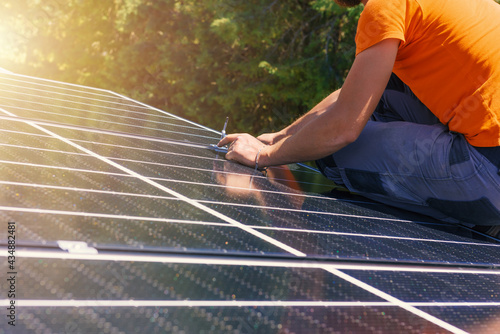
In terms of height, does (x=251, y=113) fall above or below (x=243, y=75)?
below

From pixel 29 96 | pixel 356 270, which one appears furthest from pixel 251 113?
pixel 356 270

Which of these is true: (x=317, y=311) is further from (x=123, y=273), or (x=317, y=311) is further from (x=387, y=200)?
(x=387, y=200)

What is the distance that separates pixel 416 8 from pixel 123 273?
6.74 feet

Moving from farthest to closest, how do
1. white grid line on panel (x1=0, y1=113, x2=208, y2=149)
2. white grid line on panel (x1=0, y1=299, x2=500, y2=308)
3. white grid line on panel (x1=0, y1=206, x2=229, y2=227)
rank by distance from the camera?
white grid line on panel (x1=0, y1=113, x2=208, y2=149) < white grid line on panel (x1=0, y1=206, x2=229, y2=227) < white grid line on panel (x1=0, y1=299, x2=500, y2=308)

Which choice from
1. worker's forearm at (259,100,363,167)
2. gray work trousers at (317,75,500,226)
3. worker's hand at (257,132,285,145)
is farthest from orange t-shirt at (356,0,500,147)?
worker's hand at (257,132,285,145)

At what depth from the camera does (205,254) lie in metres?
1.58

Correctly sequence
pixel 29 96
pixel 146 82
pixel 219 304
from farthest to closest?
pixel 146 82
pixel 29 96
pixel 219 304

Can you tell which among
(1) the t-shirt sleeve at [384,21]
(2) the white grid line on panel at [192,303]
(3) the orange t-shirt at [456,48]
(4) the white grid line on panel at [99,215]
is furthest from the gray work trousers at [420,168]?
(4) the white grid line on panel at [99,215]

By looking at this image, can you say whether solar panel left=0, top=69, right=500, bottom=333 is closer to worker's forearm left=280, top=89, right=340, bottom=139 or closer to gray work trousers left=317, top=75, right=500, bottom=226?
gray work trousers left=317, top=75, right=500, bottom=226

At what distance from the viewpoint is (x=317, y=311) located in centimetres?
137

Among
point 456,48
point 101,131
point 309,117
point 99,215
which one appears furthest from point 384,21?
point 101,131

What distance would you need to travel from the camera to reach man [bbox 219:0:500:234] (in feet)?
8.65

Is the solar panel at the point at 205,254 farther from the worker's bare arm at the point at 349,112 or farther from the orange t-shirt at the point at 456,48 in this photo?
the orange t-shirt at the point at 456,48

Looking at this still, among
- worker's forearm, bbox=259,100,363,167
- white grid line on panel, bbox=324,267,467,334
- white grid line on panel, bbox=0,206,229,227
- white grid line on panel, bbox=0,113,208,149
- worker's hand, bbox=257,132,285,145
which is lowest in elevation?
white grid line on panel, bbox=0,113,208,149
